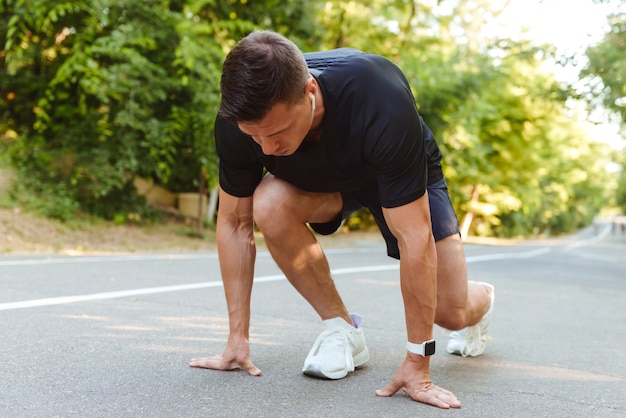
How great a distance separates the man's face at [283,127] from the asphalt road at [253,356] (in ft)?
2.94

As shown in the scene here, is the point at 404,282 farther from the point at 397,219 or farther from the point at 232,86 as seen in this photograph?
the point at 232,86

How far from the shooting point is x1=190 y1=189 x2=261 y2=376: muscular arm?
2857 mm

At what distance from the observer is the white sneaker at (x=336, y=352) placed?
2.79 meters

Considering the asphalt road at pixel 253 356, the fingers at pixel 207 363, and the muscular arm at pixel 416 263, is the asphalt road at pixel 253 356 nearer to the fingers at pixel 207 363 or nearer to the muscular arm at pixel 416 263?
the fingers at pixel 207 363

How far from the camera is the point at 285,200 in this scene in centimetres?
285

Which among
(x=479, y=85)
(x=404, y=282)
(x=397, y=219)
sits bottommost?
(x=404, y=282)

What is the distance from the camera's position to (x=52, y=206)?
1099 cm

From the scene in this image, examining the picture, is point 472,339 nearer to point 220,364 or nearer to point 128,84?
point 220,364

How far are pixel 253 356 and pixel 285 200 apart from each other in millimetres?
781

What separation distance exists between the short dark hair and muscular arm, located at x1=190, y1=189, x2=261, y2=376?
831 millimetres

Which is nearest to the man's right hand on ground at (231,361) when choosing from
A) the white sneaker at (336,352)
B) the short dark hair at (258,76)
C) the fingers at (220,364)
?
the fingers at (220,364)

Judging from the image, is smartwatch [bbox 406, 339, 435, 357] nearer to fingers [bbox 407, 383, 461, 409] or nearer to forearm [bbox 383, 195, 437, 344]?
forearm [bbox 383, 195, 437, 344]

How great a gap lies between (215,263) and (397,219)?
5.61 metres

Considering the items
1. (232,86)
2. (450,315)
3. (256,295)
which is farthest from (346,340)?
(256,295)
